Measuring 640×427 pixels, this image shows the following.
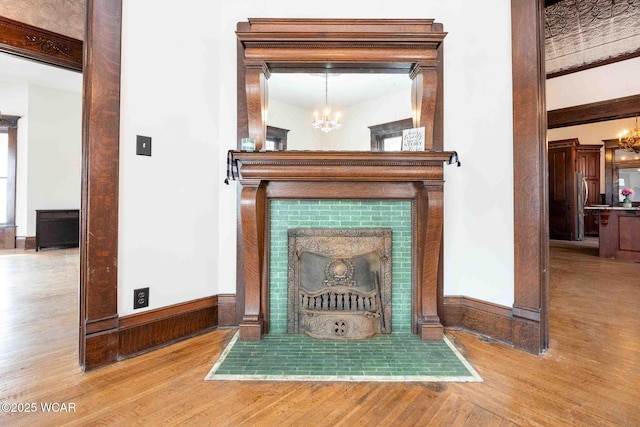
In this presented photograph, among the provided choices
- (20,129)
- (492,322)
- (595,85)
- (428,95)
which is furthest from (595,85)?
(20,129)

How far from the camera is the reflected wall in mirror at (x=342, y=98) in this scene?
89.4 inches

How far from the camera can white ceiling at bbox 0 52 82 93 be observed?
4980 millimetres

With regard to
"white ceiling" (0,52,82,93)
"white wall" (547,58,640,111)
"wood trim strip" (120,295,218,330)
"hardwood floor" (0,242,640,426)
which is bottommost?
"hardwood floor" (0,242,640,426)

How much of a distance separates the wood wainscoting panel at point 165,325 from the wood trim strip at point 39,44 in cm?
229

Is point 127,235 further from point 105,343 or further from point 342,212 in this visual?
point 342,212

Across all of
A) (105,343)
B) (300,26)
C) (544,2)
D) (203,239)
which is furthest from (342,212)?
(544,2)

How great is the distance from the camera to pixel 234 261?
2.34m

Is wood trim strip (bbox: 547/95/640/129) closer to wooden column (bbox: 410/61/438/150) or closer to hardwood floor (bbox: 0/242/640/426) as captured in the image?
hardwood floor (bbox: 0/242/640/426)

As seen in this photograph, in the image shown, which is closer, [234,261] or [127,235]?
[127,235]

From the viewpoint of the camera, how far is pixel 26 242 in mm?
5875

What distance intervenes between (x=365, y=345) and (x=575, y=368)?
4.01 ft

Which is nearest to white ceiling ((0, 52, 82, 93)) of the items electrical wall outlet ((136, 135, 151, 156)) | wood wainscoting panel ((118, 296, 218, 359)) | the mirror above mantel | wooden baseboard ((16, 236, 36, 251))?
wooden baseboard ((16, 236, 36, 251))

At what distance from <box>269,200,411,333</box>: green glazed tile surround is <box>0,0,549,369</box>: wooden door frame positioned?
77 cm

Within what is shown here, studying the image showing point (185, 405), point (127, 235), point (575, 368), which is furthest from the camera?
point (127, 235)
